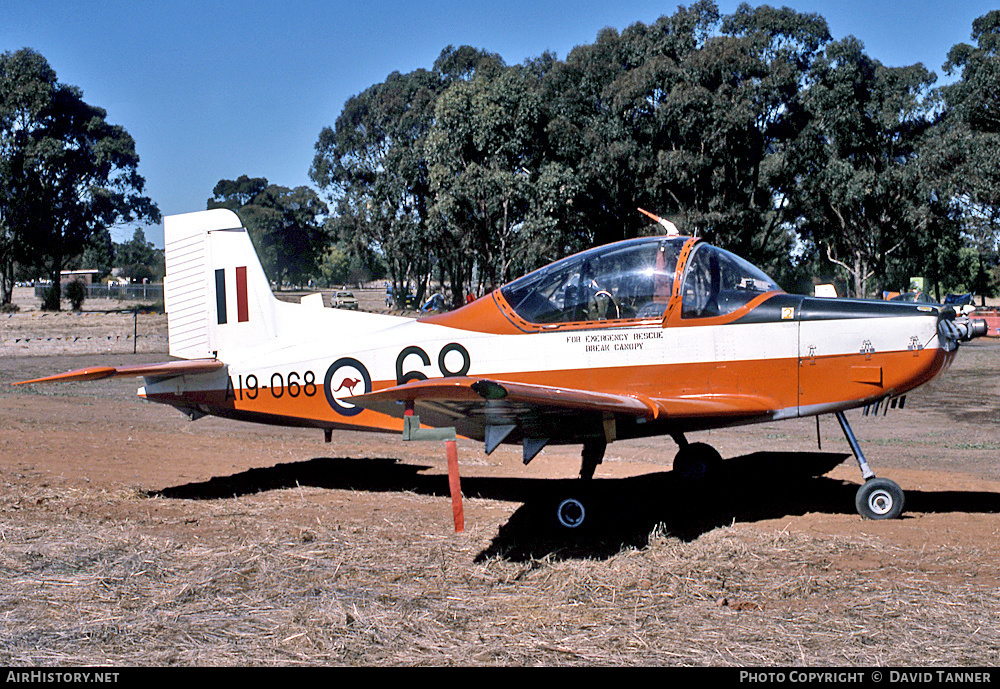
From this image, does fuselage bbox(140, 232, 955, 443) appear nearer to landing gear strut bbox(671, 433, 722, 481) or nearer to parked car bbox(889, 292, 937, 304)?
parked car bbox(889, 292, 937, 304)

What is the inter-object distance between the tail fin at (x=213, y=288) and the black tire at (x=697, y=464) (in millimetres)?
4763

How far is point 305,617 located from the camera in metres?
4.97

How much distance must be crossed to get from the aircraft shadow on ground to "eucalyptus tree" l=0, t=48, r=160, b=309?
46503mm

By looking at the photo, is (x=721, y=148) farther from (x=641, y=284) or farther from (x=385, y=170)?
(x=641, y=284)

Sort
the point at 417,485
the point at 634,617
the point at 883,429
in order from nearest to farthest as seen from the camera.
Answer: the point at 634,617 → the point at 417,485 → the point at 883,429

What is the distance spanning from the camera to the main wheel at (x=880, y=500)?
7246 millimetres

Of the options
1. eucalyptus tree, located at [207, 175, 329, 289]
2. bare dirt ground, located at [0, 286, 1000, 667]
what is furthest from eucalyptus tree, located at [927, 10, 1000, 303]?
eucalyptus tree, located at [207, 175, 329, 289]

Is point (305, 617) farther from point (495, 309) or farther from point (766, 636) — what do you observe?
point (495, 309)

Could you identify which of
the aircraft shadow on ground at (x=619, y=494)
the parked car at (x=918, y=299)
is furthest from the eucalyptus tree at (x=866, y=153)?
the aircraft shadow on ground at (x=619, y=494)

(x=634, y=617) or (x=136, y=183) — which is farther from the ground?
(x=136, y=183)

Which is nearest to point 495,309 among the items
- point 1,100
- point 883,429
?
point 883,429

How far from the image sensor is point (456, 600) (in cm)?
532

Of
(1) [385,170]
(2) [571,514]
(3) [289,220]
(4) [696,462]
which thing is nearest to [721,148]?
(1) [385,170]

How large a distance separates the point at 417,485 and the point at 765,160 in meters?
39.1
